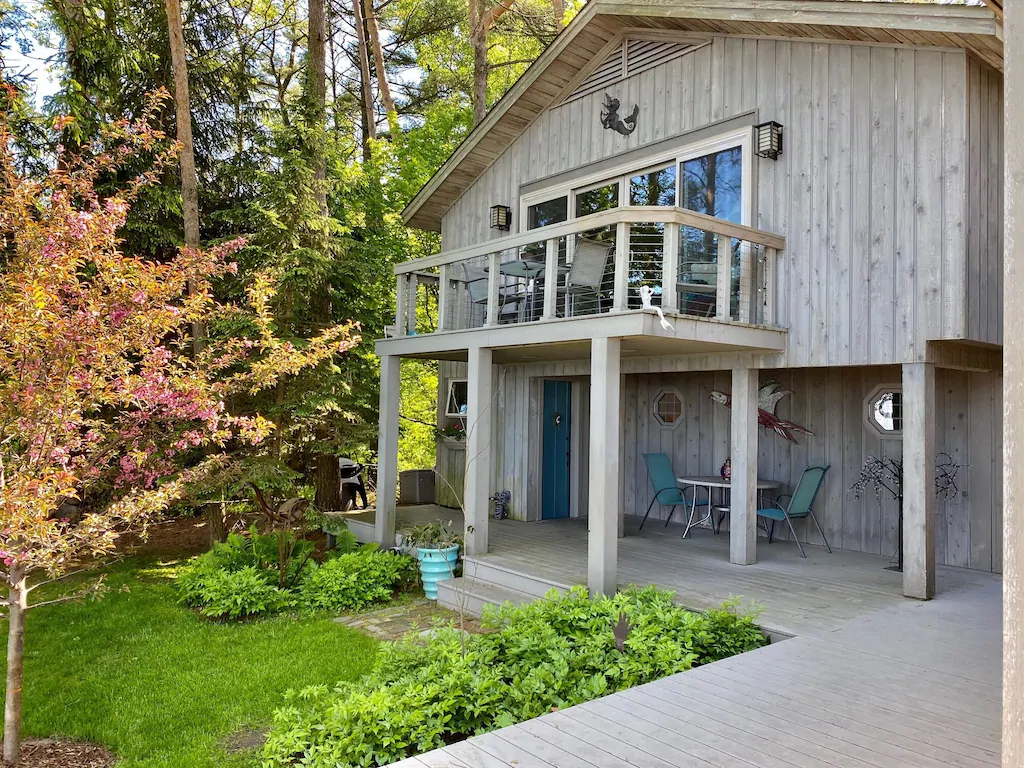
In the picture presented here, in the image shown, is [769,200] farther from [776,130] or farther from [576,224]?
[576,224]

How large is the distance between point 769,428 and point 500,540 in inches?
135

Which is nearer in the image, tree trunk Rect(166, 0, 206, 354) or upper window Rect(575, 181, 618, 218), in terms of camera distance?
upper window Rect(575, 181, 618, 218)

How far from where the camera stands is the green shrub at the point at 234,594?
7.16 meters

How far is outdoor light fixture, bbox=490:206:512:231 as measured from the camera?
10109mm

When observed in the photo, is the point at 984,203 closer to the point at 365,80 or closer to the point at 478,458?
the point at 478,458

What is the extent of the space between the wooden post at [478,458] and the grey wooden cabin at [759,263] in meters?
0.02

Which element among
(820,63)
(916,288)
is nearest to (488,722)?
(916,288)

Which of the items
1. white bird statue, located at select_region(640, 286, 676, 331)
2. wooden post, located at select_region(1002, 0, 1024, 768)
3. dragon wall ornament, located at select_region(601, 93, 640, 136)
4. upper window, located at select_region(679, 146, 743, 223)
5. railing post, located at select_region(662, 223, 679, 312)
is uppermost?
dragon wall ornament, located at select_region(601, 93, 640, 136)

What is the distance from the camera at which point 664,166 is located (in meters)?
8.18

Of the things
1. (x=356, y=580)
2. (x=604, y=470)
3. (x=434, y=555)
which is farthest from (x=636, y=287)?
(x=356, y=580)

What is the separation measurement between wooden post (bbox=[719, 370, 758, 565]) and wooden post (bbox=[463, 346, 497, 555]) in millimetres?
2459

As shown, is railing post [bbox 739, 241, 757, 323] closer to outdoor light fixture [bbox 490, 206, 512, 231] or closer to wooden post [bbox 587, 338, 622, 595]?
wooden post [bbox 587, 338, 622, 595]

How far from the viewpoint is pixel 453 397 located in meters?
11.6

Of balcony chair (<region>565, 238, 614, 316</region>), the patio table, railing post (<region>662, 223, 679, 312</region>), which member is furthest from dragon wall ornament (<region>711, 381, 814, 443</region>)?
railing post (<region>662, 223, 679, 312</region>)
